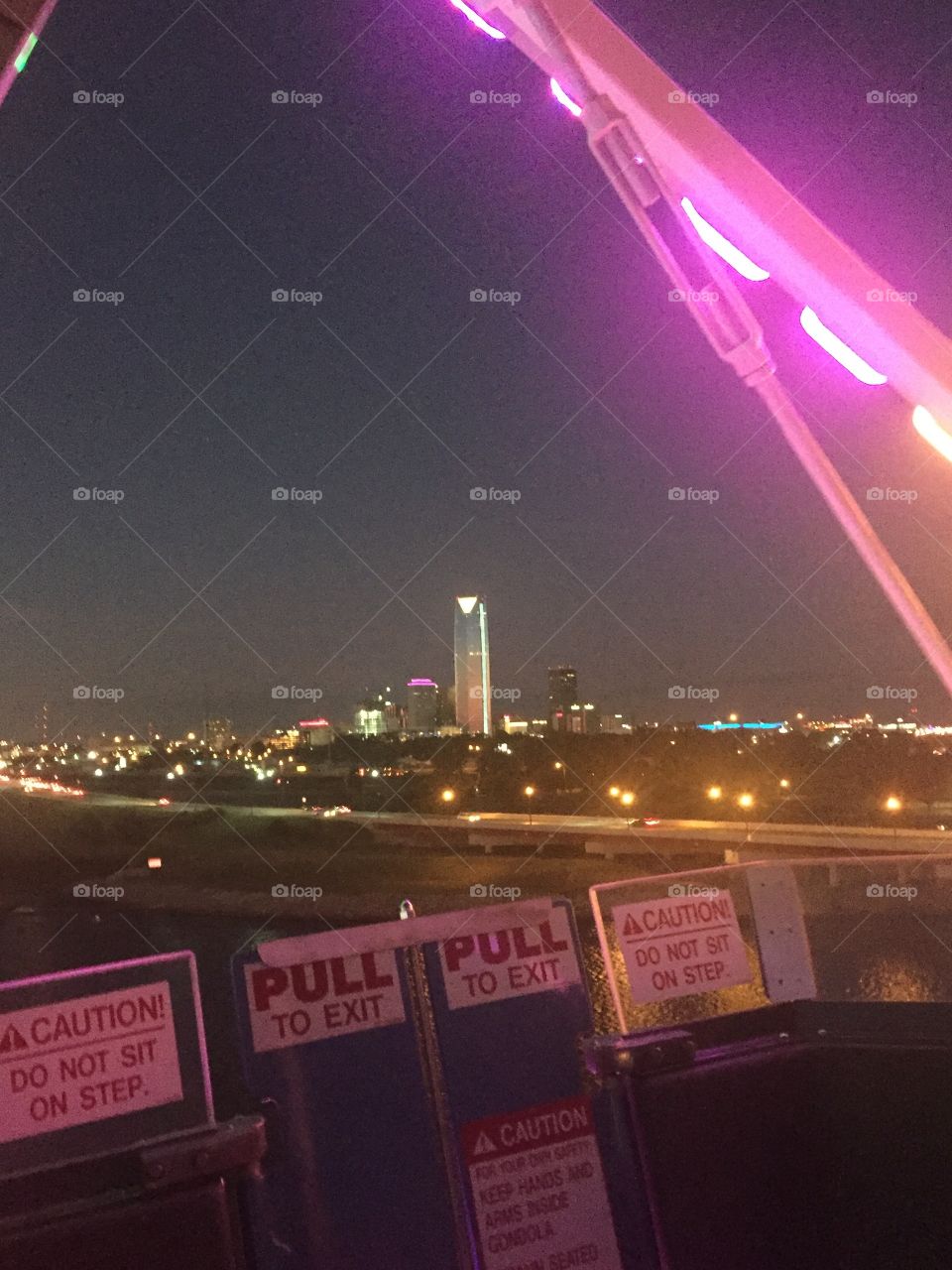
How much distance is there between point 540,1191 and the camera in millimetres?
2473

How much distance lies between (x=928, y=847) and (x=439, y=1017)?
65.2 feet

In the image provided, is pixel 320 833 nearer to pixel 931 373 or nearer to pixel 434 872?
pixel 434 872

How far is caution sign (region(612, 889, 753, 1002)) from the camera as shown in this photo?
288cm

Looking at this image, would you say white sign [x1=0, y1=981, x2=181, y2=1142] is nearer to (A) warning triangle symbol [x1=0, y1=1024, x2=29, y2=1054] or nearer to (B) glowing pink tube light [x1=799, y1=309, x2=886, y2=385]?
(A) warning triangle symbol [x1=0, y1=1024, x2=29, y2=1054]

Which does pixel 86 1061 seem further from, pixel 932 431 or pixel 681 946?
pixel 932 431

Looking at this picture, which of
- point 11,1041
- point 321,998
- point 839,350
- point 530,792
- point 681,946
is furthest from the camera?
point 530,792

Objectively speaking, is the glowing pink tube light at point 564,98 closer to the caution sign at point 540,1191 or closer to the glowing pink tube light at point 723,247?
the glowing pink tube light at point 723,247

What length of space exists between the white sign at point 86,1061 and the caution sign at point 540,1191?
80 centimetres

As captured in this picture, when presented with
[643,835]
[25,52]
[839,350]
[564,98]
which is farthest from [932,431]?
[643,835]

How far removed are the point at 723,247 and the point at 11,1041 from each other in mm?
4049

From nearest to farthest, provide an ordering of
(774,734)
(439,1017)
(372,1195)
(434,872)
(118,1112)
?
(118,1112), (372,1195), (439,1017), (434,872), (774,734)

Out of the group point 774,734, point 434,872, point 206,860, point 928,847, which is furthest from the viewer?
point 774,734

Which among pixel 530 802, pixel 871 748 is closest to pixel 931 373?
pixel 530 802

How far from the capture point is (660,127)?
14.3ft
